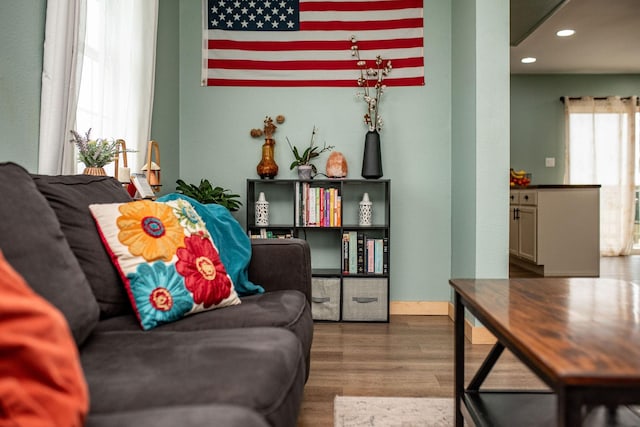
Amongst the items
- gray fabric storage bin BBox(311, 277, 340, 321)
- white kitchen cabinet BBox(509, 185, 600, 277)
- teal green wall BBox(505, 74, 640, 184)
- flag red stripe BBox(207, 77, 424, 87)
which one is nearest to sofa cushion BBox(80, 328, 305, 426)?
gray fabric storage bin BBox(311, 277, 340, 321)

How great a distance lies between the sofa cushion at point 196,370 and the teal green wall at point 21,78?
0.99 metres

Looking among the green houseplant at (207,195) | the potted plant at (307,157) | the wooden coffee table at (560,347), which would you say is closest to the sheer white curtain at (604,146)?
the potted plant at (307,157)

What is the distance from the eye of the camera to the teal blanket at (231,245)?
6.59 ft

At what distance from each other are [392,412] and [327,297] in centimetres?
159

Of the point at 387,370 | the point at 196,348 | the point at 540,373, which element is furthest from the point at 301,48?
the point at 540,373

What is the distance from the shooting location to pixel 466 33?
332 cm

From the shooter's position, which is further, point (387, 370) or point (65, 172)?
point (387, 370)

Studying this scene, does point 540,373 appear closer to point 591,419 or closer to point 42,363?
point 591,419

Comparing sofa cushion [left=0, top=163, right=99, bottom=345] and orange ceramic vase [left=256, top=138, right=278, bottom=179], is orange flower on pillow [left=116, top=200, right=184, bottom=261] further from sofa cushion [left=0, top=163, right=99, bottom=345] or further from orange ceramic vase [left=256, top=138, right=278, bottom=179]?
orange ceramic vase [left=256, top=138, right=278, bottom=179]

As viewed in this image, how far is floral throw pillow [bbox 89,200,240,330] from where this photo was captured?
1.52m

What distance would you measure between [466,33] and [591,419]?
263 cm

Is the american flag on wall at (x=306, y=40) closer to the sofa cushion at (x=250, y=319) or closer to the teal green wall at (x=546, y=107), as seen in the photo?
the sofa cushion at (x=250, y=319)

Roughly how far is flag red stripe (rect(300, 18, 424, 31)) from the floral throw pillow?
8.35 feet

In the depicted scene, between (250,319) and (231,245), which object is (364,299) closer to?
(231,245)
